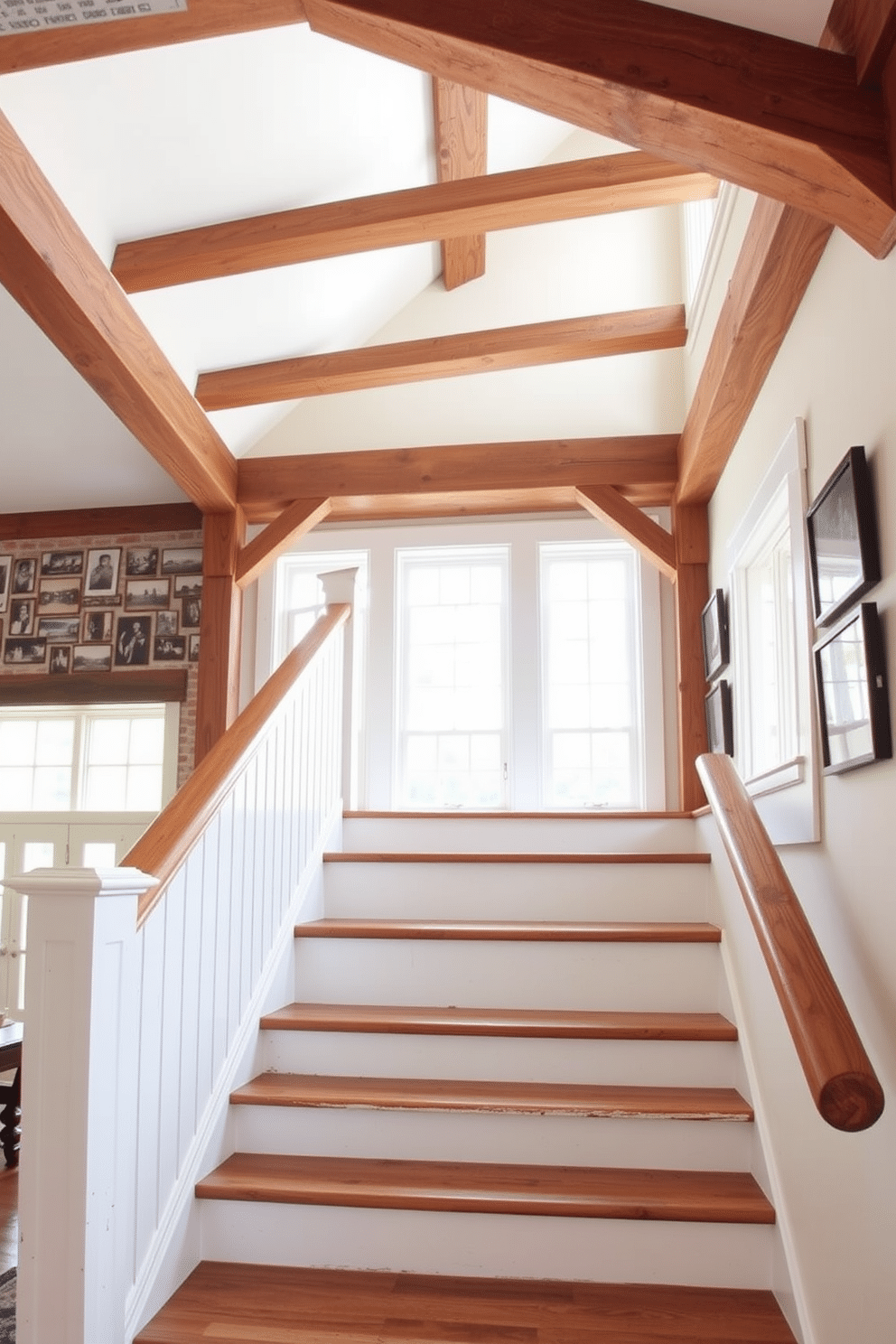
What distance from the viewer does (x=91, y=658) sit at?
630 cm

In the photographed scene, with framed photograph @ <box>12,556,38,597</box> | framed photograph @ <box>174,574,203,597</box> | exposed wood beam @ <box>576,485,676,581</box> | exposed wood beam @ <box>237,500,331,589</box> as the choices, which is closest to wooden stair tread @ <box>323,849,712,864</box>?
exposed wood beam @ <box>576,485,676,581</box>

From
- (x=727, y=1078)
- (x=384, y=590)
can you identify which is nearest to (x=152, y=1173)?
(x=727, y=1078)

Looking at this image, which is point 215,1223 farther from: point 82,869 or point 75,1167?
point 82,869

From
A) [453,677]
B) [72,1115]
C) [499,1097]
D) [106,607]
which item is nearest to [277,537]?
[453,677]

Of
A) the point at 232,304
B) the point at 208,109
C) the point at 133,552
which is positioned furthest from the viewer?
the point at 133,552

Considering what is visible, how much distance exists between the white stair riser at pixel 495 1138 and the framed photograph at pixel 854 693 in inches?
39.0

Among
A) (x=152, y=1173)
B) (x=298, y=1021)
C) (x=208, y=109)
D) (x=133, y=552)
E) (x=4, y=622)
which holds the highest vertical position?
(x=208, y=109)

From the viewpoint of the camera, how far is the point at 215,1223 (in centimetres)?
258

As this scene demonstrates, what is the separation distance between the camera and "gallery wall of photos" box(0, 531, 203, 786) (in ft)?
20.4

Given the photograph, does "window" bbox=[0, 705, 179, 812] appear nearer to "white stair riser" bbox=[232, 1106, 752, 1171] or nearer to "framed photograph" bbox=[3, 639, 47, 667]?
"framed photograph" bbox=[3, 639, 47, 667]

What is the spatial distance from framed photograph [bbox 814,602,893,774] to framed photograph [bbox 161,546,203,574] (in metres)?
4.38

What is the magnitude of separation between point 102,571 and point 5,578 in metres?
0.64

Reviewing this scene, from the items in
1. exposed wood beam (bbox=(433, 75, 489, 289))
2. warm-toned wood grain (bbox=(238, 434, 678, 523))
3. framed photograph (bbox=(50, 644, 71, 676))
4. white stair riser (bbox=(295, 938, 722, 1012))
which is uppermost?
exposed wood beam (bbox=(433, 75, 489, 289))

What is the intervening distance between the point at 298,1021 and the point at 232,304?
320 centimetres
